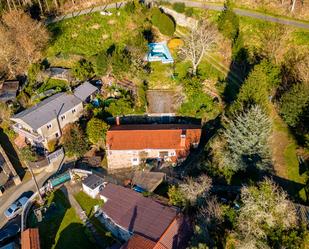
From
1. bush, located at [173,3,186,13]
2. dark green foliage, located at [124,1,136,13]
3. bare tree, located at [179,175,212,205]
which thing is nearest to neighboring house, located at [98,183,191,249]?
bare tree, located at [179,175,212,205]

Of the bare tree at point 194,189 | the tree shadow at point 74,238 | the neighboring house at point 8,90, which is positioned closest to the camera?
the bare tree at point 194,189

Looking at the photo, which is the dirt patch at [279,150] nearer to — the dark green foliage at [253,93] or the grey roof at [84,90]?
the dark green foliage at [253,93]

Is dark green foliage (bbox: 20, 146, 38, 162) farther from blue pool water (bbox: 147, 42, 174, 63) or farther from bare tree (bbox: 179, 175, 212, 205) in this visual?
blue pool water (bbox: 147, 42, 174, 63)

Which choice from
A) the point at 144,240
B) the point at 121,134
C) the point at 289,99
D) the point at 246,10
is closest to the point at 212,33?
the point at 246,10

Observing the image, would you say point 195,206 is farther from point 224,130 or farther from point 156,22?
point 156,22

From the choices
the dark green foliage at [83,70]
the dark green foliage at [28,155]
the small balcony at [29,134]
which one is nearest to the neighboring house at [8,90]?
the small balcony at [29,134]
